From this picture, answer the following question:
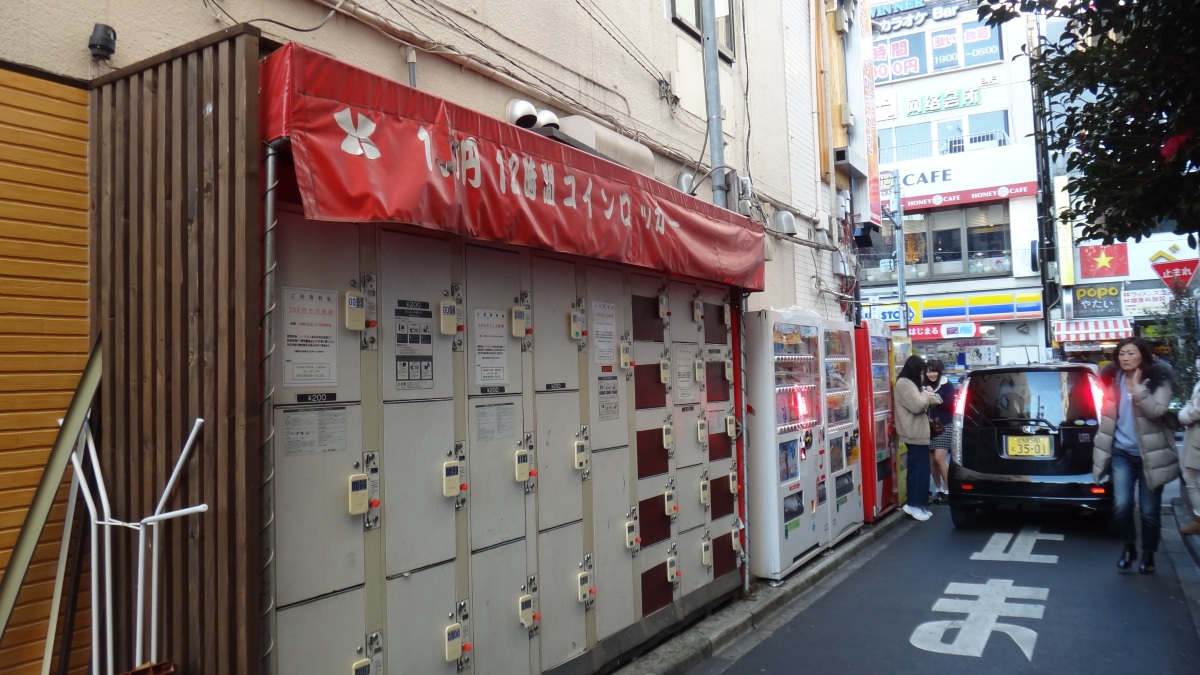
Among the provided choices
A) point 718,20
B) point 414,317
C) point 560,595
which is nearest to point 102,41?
point 414,317

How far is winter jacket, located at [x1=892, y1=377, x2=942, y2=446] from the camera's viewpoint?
10250mm

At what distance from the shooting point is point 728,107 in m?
9.04

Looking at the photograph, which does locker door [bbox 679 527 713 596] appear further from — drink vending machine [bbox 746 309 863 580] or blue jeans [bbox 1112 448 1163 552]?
blue jeans [bbox 1112 448 1163 552]

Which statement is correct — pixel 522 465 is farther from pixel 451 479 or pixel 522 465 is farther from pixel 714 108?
pixel 714 108

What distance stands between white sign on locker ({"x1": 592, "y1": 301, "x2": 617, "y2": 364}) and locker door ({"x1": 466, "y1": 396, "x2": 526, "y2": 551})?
92cm

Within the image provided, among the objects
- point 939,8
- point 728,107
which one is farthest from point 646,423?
point 939,8

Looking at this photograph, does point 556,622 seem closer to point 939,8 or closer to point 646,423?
point 646,423

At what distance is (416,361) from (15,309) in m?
1.65

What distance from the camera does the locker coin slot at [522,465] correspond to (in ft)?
15.3

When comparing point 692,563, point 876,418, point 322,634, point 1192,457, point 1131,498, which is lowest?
point 692,563

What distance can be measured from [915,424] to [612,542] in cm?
626

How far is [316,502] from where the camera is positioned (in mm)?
3492

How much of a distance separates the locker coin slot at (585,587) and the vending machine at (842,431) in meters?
4.18

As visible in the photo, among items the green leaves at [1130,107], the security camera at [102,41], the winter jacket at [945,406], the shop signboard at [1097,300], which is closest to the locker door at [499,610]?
the security camera at [102,41]
